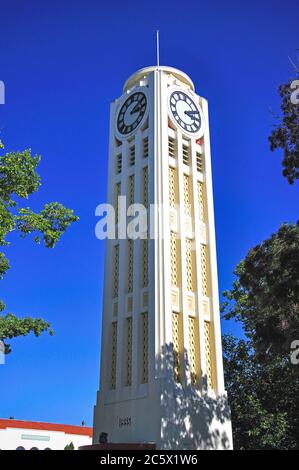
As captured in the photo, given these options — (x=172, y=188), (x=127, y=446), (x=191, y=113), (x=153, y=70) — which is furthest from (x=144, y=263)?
(x=153, y=70)

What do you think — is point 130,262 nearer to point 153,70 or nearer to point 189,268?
point 189,268

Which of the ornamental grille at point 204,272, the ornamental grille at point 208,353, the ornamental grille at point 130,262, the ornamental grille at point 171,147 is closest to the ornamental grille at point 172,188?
the ornamental grille at point 171,147

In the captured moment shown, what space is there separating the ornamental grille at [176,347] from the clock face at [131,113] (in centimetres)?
1163

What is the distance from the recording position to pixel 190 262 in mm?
26578

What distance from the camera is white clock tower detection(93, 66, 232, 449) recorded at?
74.4ft

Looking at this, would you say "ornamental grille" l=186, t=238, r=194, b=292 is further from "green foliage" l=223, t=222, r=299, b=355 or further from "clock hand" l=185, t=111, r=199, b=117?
"clock hand" l=185, t=111, r=199, b=117

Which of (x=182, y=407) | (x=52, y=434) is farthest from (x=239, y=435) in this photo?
(x=52, y=434)

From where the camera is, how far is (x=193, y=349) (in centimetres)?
2458

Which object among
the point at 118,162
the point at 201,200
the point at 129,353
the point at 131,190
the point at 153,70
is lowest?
the point at 129,353

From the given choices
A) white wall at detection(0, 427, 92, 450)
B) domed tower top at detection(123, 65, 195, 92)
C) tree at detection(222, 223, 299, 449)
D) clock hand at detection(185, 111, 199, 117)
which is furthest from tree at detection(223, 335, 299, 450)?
white wall at detection(0, 427, 92, 450)

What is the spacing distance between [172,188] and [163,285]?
19.5ft

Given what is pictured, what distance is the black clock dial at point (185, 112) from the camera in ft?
97.6

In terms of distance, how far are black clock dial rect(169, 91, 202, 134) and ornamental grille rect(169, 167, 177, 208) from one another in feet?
10.5
